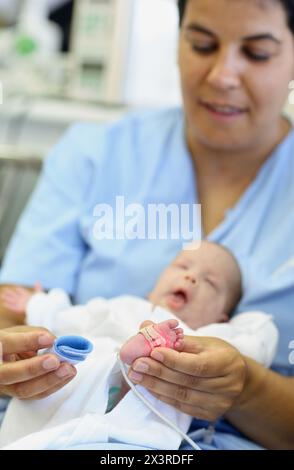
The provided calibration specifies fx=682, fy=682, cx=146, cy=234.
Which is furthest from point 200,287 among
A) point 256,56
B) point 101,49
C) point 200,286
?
point 101,49

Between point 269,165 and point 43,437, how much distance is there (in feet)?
1.82

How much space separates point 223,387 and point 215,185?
35 centimetres

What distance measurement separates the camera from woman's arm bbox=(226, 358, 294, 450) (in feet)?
2.58

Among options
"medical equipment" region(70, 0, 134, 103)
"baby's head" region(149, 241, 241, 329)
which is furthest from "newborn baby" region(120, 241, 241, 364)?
"medical equipment" region(70, 0, 134, 103)

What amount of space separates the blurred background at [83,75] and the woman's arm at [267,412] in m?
0.82

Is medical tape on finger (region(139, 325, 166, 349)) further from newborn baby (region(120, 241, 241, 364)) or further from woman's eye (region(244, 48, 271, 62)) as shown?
woman's eye (region(244, 48, 271, 62))

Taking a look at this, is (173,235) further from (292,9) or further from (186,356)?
(292,9)

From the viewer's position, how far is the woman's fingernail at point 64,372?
0.63 m

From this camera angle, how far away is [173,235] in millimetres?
738

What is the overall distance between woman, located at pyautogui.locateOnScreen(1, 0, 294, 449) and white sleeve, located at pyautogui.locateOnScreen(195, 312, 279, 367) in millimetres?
25

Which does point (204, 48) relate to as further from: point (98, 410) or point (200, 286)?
point (98, 410)

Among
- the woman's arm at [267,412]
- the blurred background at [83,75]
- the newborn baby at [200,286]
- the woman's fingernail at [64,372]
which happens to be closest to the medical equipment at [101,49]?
the blurred background at [83,75]

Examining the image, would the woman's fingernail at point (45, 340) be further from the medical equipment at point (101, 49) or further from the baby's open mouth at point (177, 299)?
the medical equipment at point (101, 49)
